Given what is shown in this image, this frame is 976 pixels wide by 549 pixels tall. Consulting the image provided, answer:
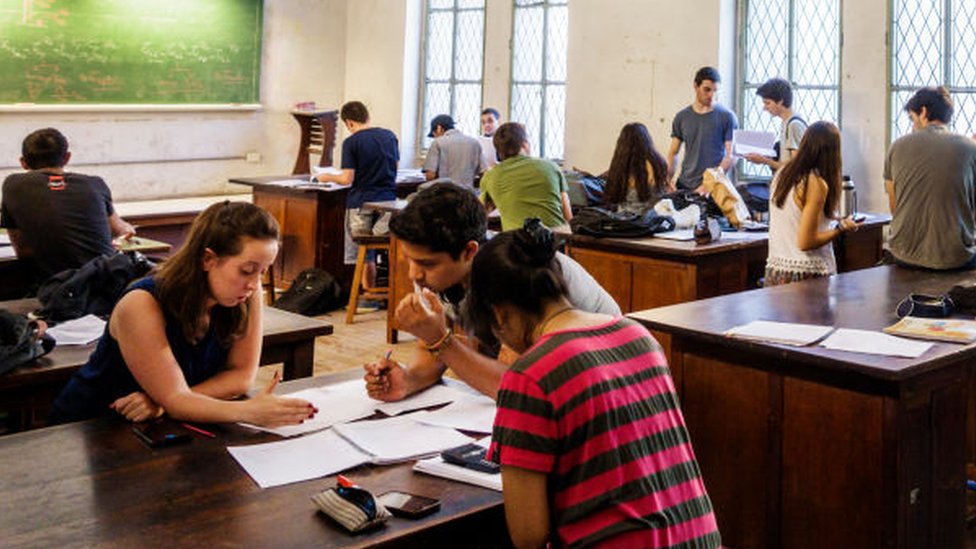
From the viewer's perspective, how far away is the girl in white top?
4977 mm

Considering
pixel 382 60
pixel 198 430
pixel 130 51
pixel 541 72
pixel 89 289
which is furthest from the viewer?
pixel 382 60

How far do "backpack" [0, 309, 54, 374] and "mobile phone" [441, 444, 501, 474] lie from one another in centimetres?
138

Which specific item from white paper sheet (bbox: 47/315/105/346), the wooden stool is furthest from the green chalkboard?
white paper sheet (bbox: 47/315/105/346)

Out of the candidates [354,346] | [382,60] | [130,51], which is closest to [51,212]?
[354,346]

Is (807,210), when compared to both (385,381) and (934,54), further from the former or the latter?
(934,54)

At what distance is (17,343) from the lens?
321 cm

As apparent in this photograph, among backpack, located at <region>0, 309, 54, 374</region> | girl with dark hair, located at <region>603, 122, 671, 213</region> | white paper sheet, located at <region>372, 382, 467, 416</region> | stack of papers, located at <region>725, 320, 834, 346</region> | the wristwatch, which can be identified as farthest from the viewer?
girl with dark hair, located at <region>603, 122, 671, 213</region>

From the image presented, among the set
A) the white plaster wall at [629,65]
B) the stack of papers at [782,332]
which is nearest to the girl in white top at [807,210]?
the stack of papers at [782,332]

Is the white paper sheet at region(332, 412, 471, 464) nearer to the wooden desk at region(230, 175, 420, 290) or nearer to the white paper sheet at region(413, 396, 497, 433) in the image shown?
the white paper sheet at region(413, 396, 497, 433)

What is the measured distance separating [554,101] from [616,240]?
445 cm

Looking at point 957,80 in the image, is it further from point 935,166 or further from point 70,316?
point 70,316

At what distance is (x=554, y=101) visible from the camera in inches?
407

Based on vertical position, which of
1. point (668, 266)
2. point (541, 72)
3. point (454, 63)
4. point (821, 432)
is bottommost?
point (821, 432)

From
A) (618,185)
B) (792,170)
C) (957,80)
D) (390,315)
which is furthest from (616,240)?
(957,80)
